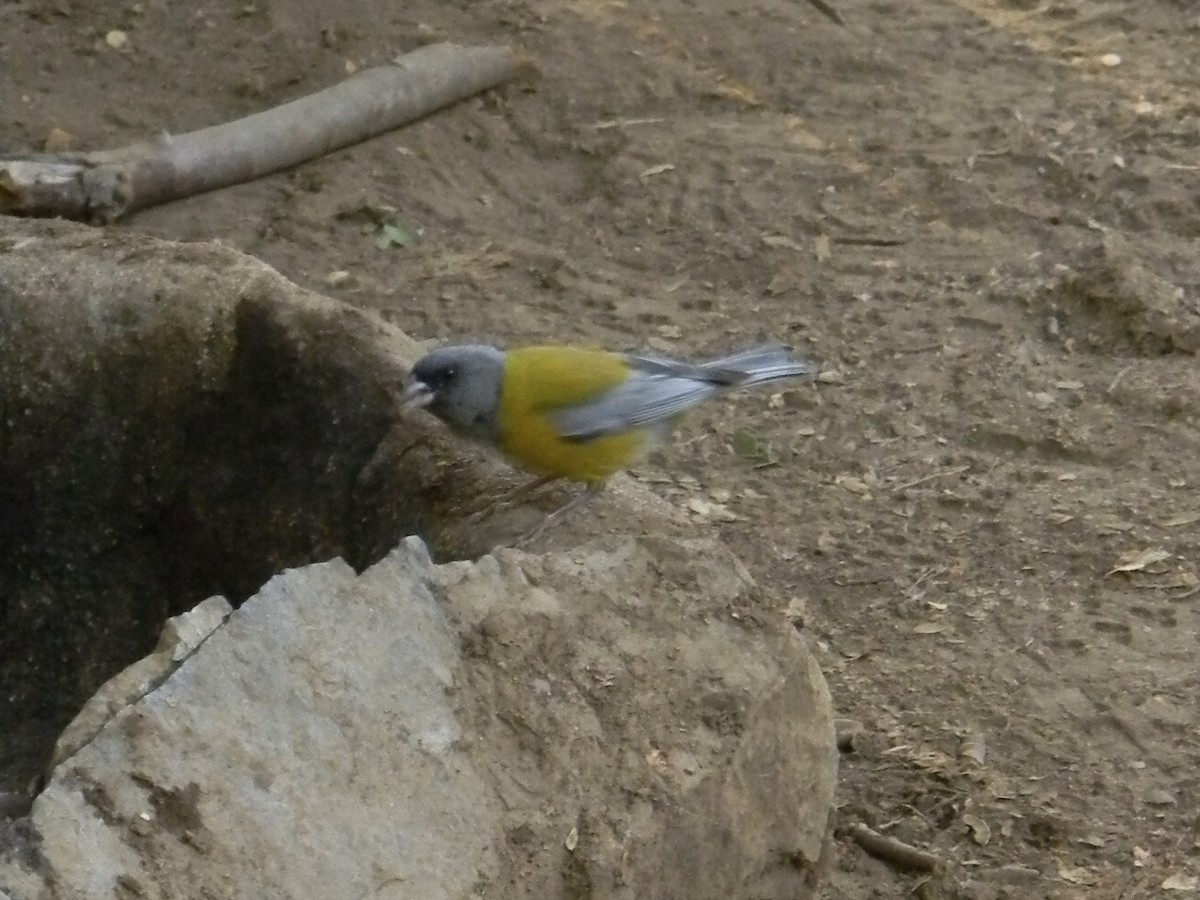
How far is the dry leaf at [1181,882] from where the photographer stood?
3.45 meters

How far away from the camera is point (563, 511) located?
3.00m

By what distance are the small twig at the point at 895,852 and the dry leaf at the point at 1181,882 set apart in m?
0.48

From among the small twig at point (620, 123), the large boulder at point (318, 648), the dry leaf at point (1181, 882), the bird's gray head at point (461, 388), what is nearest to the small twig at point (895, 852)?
the dry leaf at point (1181, 882)

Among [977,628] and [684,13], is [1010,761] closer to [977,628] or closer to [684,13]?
[977,628]

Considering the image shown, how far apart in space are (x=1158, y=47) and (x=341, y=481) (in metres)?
6.04

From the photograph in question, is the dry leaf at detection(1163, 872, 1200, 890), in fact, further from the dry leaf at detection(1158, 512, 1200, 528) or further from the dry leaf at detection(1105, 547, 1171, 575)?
the dry leaf at detection(1158, 512, 1200, 528)

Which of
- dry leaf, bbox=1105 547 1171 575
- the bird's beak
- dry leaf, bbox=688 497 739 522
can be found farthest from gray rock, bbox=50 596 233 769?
dry leaf, bbox=1105 547 1171 575

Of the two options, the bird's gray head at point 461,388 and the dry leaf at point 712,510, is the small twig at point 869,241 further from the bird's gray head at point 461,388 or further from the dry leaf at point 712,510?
the bird's gray head at point 461,388

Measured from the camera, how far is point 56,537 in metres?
3.82

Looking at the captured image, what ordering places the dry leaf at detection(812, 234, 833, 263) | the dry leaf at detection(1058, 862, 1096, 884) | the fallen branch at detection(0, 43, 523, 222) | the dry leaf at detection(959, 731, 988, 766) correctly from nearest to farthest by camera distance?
the dry leaf at detection(1058, 862, 1096, 884) < the dry leaf at detection(959, 731, 988, 766) < the fallen branch at detection(0, 43, 523, 222) < the dry leaf at detection(812, 234, 833, 263)

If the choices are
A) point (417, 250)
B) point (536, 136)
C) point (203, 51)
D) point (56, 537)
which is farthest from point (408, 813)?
point (203, 51)

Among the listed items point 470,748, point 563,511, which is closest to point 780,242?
point 563,511

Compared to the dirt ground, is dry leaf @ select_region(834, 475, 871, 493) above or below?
below

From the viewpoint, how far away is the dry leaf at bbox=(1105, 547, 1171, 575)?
179 inches
